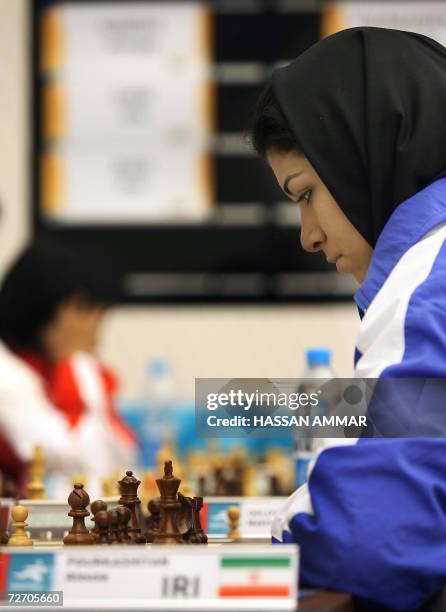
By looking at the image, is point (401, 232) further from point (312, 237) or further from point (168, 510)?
point (168, 510)

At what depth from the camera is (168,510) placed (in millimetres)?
1268

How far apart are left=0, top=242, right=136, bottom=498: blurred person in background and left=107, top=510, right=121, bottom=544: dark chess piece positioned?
2.40m

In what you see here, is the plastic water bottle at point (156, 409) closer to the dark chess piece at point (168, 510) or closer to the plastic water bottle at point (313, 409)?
the plastic water bottle at point (313, 409)

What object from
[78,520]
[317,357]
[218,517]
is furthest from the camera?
[317,357]

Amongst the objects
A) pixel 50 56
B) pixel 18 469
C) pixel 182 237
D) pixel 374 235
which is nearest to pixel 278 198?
pixel 182 237

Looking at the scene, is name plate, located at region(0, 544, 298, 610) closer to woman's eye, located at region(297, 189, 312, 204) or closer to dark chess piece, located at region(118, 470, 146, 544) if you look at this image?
dark chess piece, located at region(118, 470, 146, 544)

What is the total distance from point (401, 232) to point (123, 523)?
427mm

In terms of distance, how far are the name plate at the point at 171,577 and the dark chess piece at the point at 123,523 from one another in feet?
0.53

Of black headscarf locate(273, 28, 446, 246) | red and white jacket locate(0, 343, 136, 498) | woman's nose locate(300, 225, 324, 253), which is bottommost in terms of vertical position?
red and white jacket locate(0, 343, 136, 498)

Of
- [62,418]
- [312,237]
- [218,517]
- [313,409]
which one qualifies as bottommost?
[62,418]

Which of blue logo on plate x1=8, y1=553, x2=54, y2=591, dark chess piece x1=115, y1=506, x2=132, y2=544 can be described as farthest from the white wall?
blue logo on plate x1=8, y1=553, x2=54, y2=591

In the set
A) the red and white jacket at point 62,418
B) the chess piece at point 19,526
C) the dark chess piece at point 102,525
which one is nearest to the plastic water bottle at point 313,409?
the dark chess piece at point 102,525

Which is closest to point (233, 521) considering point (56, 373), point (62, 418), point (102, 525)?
point (102, 525)

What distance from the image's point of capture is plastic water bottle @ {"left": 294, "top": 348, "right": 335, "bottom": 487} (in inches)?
49.5
